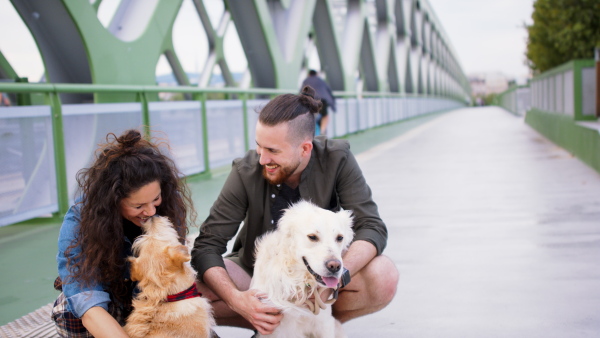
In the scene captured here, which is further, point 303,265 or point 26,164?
point 26,164

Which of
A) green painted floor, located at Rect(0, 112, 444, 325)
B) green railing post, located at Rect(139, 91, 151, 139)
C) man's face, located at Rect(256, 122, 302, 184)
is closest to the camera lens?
man's face, located at Rect(256, 122, 302, 184)

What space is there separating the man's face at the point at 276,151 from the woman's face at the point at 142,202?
502 mm

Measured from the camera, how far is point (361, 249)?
2.77 metres

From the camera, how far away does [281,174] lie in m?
2.85

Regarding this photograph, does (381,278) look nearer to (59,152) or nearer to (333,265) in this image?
(333,265)

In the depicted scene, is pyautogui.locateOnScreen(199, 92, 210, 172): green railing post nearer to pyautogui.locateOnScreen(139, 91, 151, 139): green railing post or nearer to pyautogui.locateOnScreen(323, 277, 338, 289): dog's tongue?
pyautogui.locateOnScreen(139, 91, 151, 139): green railing post

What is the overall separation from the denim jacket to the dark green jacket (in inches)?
22.2

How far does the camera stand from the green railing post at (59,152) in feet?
17.1

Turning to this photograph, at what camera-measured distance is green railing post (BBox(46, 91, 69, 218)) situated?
205 inches

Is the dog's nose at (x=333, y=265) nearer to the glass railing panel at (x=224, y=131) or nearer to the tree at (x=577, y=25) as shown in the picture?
the glass railing panel at (x=224, y=131)

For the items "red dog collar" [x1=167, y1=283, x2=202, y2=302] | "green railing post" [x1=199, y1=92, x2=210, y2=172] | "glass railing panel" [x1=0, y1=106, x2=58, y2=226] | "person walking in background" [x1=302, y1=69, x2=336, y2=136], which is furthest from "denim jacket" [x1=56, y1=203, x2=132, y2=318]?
"person walking in background" [x1=302, y1=69, x2=336, y2=136]

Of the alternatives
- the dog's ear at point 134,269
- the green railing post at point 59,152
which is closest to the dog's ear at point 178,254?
the dog's ear at point 134,269

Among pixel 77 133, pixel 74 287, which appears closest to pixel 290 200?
pixel 74 287

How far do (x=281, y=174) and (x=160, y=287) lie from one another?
2.54ft
